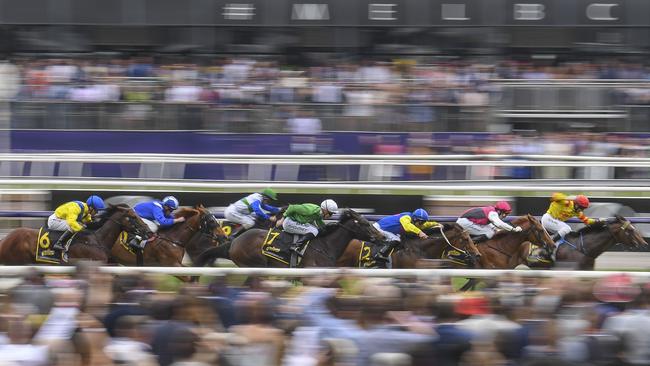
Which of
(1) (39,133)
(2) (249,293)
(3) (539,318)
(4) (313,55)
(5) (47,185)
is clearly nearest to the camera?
(3) (539,318)

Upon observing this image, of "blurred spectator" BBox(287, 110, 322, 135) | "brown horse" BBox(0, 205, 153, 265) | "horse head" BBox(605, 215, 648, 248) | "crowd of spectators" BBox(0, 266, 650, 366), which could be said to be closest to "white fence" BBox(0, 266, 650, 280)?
"crowd of spectators" BBox(0, 266, 650, 366)

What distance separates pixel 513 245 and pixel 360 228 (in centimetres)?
153

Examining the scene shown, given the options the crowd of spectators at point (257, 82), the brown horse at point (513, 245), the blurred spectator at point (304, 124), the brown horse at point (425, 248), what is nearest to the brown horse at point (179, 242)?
the brown horse at point (425, 248)

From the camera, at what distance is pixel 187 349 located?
17.8 ft

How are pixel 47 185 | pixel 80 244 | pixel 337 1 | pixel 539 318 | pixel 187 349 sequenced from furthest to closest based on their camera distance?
pixel 337 1, pixel 47 185, pixel 80 244, pixel 539 318, pixel 187 349

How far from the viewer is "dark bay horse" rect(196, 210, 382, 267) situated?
A: 11.1 meters

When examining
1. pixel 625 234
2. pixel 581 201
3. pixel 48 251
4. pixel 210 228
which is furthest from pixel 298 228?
pixel 625 234

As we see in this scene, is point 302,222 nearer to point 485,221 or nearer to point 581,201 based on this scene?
point 485,221

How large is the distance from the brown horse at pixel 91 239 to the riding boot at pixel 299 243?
1399mm

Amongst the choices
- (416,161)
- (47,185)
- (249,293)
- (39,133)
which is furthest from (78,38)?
(249,293)

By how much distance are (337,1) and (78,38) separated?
462 cm

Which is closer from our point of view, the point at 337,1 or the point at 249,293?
the point at 249,293

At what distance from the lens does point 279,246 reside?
1127 centimetres

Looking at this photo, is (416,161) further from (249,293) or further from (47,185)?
(249,293)
